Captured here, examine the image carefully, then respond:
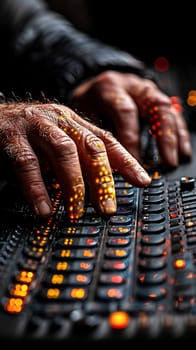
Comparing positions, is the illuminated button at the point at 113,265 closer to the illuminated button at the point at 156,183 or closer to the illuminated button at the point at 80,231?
the illuminated button at the point at 80,231

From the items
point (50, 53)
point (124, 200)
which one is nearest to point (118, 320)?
point (124, 200)

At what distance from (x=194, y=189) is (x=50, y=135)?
22 cm

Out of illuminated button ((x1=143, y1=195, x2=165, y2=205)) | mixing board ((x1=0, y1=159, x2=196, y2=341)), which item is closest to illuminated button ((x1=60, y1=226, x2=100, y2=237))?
mixing board ((x1=0, y1=159, x2=196, y2=341))

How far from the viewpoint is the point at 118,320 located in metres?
0.39

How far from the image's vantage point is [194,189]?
0.69 m

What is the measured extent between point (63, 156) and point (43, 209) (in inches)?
3.2

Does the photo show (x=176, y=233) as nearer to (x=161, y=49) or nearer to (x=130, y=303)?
(x=130, y=303)

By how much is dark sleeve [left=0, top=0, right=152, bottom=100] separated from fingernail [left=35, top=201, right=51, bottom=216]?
0.62m

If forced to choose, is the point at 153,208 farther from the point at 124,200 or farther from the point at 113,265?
the point at 113,265

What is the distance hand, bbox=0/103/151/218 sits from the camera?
2.09 ft

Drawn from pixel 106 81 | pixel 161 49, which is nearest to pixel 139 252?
pixel 106 81

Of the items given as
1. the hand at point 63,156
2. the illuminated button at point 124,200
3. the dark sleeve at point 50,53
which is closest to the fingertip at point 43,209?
the hand at point 63,156

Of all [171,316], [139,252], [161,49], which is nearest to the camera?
[171,316]

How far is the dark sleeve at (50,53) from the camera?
4.07 ft
